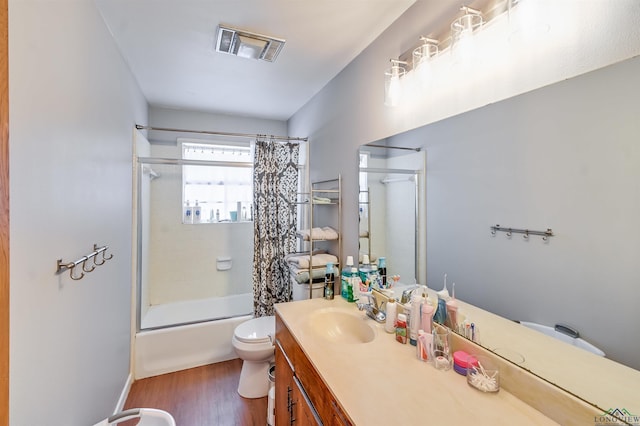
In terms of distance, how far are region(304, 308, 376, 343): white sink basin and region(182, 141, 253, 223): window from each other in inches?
80.0

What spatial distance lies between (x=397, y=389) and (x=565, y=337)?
523 mm

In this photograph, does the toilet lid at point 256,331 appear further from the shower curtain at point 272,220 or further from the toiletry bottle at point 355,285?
the toiletry bottle at point 355,285

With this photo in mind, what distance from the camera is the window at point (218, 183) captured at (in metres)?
3.32

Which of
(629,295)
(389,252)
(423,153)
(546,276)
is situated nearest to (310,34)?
(423,153)

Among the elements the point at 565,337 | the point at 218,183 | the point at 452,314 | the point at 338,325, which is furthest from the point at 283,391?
the point at 218,183

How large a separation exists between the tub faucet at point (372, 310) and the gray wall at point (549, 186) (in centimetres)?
31

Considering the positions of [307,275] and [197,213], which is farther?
[197,213]

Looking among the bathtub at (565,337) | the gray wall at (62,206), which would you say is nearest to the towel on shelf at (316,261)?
the gray wall at (62,206)

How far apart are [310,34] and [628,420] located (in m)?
2.07

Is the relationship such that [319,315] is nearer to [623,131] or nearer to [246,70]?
[623,131]

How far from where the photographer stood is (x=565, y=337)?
32.1 inches

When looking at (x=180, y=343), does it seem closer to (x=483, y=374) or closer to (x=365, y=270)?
(x=365, y=270)

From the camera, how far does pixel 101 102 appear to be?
1558 mm

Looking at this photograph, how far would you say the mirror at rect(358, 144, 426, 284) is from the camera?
139 cm
